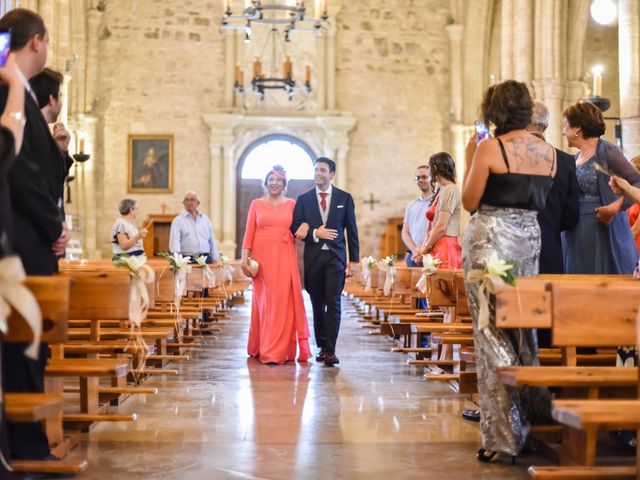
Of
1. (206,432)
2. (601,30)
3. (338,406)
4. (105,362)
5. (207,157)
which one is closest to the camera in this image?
(105,362)

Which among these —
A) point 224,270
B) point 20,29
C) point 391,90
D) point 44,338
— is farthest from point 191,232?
point 391,90

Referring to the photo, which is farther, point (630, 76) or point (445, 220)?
point (630, 76)

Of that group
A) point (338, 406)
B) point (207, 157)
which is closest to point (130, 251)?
point (338, 406)

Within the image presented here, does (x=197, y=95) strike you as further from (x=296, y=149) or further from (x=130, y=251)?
(x=130, y=251)

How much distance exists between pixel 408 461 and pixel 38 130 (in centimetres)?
214

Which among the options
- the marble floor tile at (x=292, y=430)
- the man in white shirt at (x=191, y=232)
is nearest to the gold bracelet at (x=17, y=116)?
the marble floor tile at (x=292, y=430)

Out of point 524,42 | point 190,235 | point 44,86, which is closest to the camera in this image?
point 44,86

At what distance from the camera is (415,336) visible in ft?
28.9

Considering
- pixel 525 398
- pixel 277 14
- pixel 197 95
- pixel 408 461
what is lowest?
pixel 408 461

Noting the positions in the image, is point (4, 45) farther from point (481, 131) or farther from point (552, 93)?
point (552, 93)

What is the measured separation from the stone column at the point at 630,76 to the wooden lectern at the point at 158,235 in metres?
11.7

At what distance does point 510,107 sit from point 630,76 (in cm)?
991

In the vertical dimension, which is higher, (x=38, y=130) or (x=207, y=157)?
(x=207, y=157)

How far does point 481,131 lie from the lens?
182 inches
